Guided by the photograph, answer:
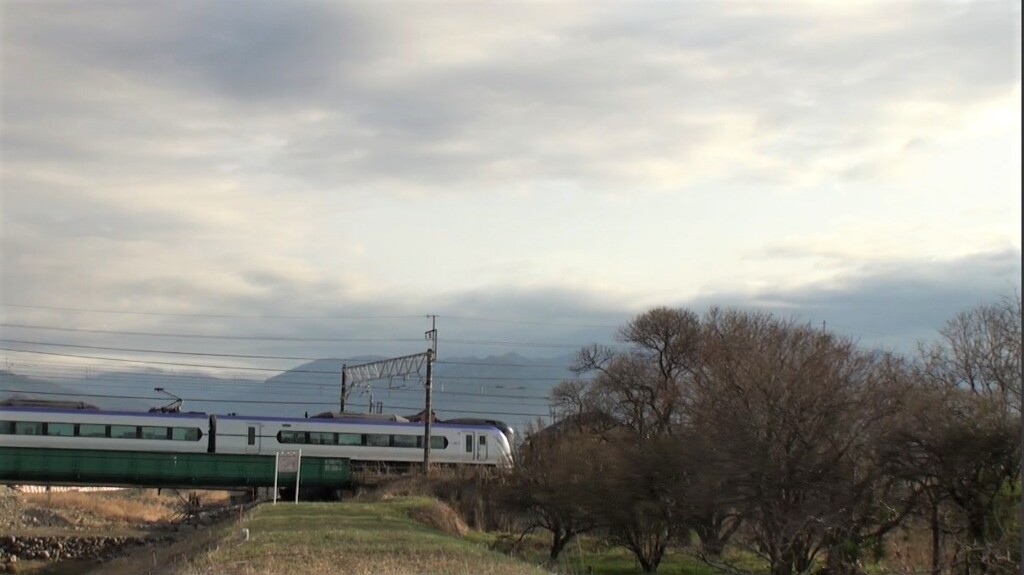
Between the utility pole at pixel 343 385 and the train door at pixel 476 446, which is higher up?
the utility pole at pixel 343 385

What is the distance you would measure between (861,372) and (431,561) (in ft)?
64.1

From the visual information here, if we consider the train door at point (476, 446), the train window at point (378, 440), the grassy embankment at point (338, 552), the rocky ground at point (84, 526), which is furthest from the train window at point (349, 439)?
the grassy embankment at point (338, 552)

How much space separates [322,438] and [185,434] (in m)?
6.59

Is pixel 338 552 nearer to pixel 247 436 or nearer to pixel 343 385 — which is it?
pixel 247 436

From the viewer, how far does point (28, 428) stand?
183 feet

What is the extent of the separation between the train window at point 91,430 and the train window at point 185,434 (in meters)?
3.25

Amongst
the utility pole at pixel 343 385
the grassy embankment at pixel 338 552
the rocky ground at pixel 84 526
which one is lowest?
the rocky ground at pixel 84 526

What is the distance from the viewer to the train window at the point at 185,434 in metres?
56.9

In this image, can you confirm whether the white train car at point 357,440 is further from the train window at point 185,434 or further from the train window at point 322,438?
the train window at point 185,434

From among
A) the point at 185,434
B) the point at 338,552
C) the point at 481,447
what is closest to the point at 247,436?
the point at 185,434

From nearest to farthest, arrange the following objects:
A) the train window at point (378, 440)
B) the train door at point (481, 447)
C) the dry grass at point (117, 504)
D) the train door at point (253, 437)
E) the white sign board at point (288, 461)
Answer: the white sign board at point (288, 461)
the train door at point (253, 437)
the train window at point (378, 440)
the train door at point (481, 447)
the dry grass at point (117, 504)

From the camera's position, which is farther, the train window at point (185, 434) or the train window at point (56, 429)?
the train window at point (185, 434)

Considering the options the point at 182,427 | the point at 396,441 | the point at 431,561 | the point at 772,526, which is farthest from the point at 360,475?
the point at 431,561

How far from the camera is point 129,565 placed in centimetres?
3644
